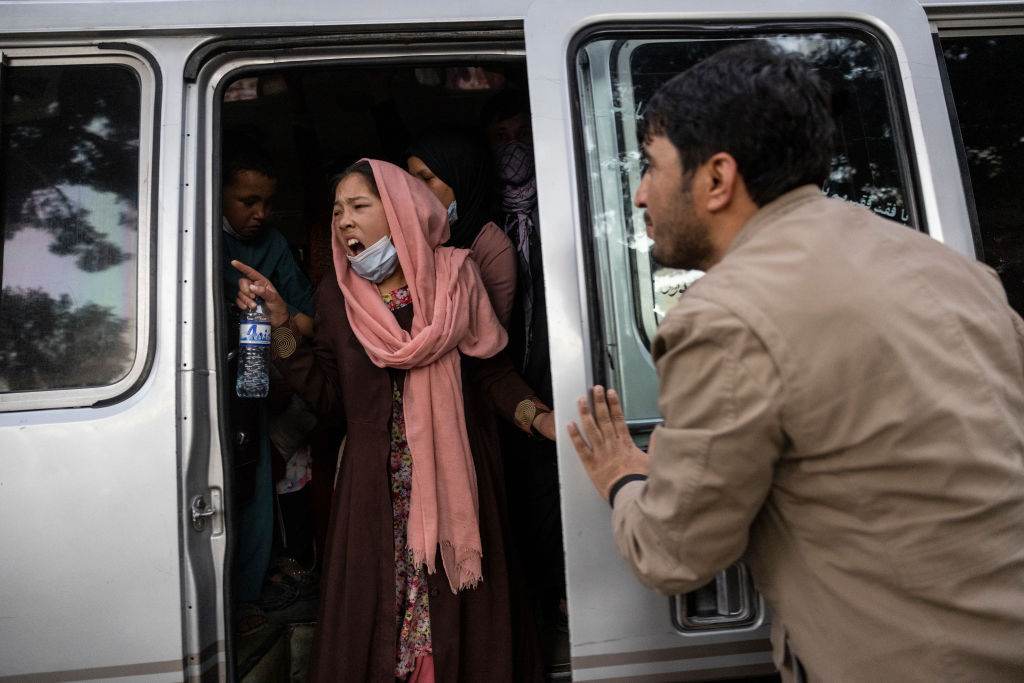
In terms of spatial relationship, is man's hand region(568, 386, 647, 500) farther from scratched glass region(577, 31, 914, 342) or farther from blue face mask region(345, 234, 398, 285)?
blue face mask region(345, 234, 398, 285)

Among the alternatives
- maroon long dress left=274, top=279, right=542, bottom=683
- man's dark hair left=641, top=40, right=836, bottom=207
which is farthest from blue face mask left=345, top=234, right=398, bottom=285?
man's dark hair left=641, top=40, right=836, bottom=207

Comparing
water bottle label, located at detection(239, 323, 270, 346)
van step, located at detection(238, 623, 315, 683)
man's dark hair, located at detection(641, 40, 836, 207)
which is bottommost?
van step, located at detection(238, 623, 315, 683)

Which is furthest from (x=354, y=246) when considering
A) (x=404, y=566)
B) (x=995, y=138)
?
(x=995, y=138)

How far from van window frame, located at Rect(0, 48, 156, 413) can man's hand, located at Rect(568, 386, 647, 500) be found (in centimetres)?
109

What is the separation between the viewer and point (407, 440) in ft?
6.81

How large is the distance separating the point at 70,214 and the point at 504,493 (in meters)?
1.45

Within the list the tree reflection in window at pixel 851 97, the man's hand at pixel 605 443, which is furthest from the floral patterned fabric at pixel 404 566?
the tree reflection in window at pixel 851 97

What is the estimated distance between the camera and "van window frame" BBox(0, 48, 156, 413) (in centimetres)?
172

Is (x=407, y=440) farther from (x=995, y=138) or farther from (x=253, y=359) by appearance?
(x=995, y=138)

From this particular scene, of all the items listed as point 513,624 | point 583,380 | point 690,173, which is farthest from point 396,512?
point 690,173

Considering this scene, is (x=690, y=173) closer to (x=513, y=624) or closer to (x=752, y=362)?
(x=752, y=362)

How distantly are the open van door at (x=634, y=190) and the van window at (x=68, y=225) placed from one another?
3.59 ft

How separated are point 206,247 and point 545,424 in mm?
1076

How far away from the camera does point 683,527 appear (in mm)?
1128
